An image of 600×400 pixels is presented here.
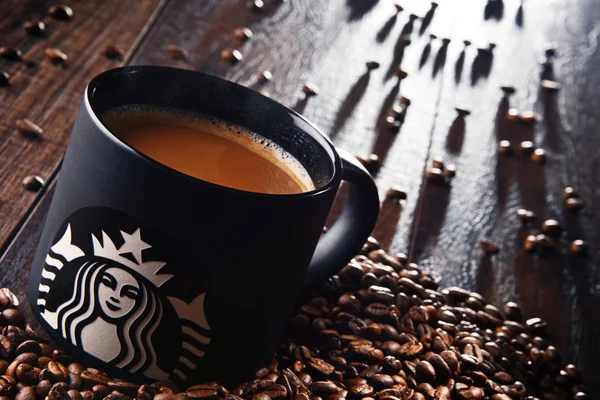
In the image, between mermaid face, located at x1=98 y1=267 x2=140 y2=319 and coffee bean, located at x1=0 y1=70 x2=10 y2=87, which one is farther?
coffee bean, located at x1=0 y1=70 x2=10 y2=87

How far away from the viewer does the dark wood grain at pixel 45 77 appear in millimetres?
1048

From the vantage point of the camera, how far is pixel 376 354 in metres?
0.91

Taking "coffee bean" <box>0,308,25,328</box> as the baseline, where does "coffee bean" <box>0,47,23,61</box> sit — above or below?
above

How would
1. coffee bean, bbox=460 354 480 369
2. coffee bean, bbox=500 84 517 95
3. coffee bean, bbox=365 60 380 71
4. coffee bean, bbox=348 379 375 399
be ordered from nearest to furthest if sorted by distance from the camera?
coffee bean, bbox=348 379 375 399, coffee bean, bbox=460 354 480 369, coffee bean, bbox=365 60 380 71, coffee bean, bbox=500 84 517 95

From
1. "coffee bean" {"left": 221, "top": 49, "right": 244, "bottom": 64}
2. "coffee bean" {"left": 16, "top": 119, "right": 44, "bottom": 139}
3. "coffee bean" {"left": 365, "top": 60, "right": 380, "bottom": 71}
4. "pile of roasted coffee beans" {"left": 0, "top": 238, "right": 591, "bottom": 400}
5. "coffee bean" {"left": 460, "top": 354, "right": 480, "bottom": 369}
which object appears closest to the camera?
"pile of roasted coffee beans" {"left": 0, "top": 238, "right": 591, "bottom": 400}

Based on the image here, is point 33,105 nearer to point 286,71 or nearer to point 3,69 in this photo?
point 3,69

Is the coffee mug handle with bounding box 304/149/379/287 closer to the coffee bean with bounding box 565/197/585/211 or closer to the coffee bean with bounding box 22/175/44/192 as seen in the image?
the coffee bean with bounding box 22/175/44/192

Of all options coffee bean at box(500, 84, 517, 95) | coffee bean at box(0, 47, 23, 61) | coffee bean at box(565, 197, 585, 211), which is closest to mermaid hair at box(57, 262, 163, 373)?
coffee bean at box(0, 47, 23, 61)

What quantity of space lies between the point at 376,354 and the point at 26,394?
371mm

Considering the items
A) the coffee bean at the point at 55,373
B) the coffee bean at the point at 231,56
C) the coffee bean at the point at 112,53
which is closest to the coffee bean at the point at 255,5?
the coffee bean at the point at 231,56

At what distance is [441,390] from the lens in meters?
0.90

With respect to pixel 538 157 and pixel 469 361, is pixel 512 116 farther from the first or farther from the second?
pixel 469 361

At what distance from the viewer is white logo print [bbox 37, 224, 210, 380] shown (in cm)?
68

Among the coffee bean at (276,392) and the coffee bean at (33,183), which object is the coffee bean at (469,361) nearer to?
the coffee bean at (276,392)
